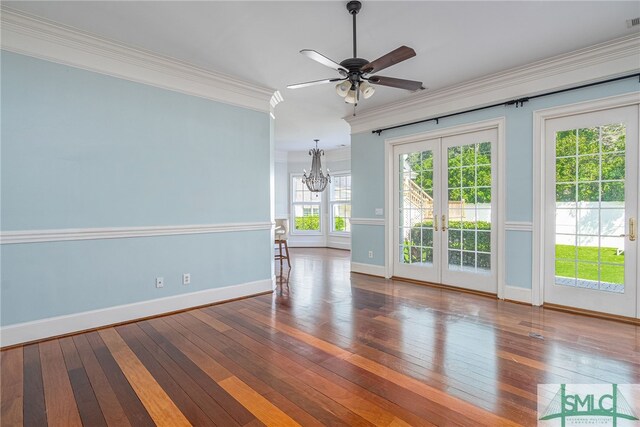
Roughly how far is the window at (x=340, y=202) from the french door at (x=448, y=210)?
406 centimetres

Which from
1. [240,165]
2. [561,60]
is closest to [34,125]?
[240,165]

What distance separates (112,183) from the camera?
3.18 m

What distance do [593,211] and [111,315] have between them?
5.22 m

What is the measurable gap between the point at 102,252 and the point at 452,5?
3935 millimetres

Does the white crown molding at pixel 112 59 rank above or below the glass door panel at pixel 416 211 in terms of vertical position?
above

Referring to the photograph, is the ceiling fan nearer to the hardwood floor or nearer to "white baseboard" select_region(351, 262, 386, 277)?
the hardwood floor

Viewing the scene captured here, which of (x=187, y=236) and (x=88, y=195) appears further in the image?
(x=187, y=236)

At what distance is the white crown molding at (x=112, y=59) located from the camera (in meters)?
2.70

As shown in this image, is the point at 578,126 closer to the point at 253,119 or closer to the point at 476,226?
the point at 476,226

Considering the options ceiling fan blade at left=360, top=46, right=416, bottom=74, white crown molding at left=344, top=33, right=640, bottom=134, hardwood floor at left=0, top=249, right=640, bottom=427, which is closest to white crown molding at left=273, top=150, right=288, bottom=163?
white crown molding at left=344, top=33, right=640, bottom=134

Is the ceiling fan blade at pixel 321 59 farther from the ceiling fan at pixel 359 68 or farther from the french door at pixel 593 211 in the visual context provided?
the french door at pixel 593 211

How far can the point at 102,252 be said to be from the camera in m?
3.12

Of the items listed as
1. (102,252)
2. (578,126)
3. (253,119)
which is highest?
(253,119)

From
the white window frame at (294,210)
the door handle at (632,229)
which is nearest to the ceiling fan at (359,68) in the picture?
the door handle at (632,229)
